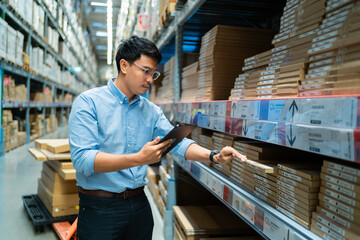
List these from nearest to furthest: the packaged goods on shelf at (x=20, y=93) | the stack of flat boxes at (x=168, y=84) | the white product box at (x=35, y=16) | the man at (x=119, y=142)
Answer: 1. the man at (x=119, y=142)
2. the stack of flat boxes at (x=168, y=84)
3. the packaged goods on shelf at (x=20, y=93)
4. the white product box at (x=35, y=16)

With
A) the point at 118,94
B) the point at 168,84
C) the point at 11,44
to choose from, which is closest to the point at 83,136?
the point at 118,94

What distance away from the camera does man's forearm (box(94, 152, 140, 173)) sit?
4.83 ft

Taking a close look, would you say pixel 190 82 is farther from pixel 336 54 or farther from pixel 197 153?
pixel 336 54

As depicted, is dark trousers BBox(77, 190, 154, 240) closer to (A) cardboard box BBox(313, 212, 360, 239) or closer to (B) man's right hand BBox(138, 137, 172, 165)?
(B) man's right hand BBox(138, 137, 172, 165)

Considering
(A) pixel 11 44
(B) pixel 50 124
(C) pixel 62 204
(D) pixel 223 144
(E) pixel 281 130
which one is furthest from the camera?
(B) pixel 50 124

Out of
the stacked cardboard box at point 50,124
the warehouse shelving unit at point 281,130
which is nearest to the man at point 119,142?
the warehouse shelving unit at point 281,130

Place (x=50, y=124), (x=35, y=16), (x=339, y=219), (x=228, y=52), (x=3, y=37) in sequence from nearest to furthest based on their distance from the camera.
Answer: (x=339, y=219) → (x=228, y=52) → (x=3, y=37) → (x=35, y=16) → (x=50, y=124)

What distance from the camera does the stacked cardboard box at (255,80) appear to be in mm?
1705

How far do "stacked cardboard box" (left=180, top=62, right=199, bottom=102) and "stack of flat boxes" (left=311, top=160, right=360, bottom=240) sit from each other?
1.92 meters

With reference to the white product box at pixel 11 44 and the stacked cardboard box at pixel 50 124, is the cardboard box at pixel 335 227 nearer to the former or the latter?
the white product box at pixel 11 44

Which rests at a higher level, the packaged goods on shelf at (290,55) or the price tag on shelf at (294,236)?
the packaged goods on shelf at (290,55)

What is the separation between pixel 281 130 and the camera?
1259mm

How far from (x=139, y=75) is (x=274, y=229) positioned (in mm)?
1093

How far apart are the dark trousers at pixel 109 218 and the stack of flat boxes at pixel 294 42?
1067 millimetres
